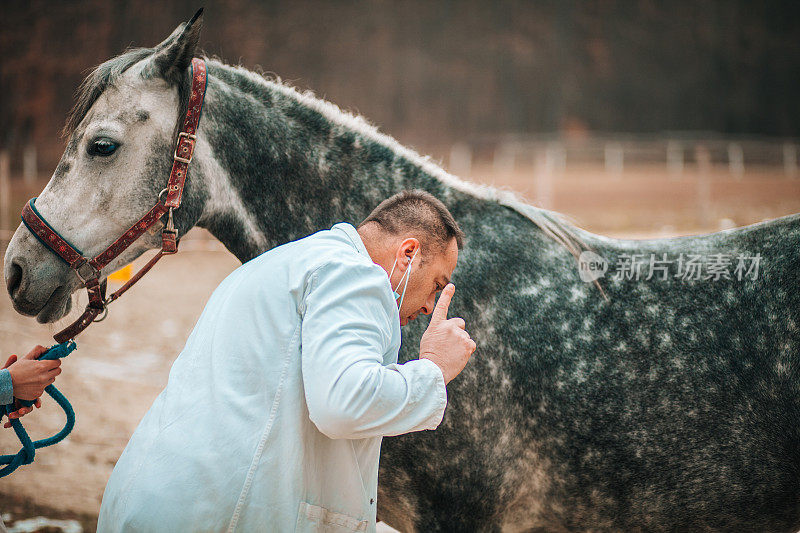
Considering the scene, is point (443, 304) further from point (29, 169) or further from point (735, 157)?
point (735, 157)

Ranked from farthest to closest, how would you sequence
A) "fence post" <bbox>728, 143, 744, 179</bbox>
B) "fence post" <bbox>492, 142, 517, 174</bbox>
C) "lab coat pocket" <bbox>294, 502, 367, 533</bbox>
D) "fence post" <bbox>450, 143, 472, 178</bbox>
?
1. "fence post" <bbox>450, 143, 472, 178</bbox>
2. "fence post" <bbox>492, 142, 517, 174</bbox>
3. "fence post" <bbox>728, 143, 744, 179</bbox>
4. "lab coat pocket" <bbox>294, 502, 367, 533</bbox>

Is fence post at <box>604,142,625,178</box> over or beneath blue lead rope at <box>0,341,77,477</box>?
over

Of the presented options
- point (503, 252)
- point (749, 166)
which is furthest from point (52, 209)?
point (749, 166)

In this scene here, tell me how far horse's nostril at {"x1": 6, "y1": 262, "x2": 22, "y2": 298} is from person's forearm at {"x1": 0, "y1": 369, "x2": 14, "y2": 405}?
36 cm

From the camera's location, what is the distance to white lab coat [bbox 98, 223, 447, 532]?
1313mm

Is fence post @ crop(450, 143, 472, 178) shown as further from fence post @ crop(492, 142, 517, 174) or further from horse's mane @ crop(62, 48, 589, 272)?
horse's mane @ crop(62, 48, 589, 272)

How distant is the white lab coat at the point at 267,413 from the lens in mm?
1313

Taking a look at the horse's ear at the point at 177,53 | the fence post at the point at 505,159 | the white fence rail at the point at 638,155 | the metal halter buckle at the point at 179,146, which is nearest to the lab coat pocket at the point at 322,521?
the metal halter buckle at the point at 179,146

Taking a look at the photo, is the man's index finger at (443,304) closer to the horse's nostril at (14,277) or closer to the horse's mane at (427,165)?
→ the horse's mane at (427,165)

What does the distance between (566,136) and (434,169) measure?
25079 mm

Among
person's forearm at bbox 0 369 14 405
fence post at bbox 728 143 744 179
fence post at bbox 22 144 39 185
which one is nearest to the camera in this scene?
person's forearm at bbox 0 369 14 405

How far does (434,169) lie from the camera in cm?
237

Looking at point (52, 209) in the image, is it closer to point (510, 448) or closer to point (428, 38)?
point (510, 448)

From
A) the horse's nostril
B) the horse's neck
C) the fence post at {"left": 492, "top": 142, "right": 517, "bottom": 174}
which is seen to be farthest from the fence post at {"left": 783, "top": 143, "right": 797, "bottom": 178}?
the horse's nostril
